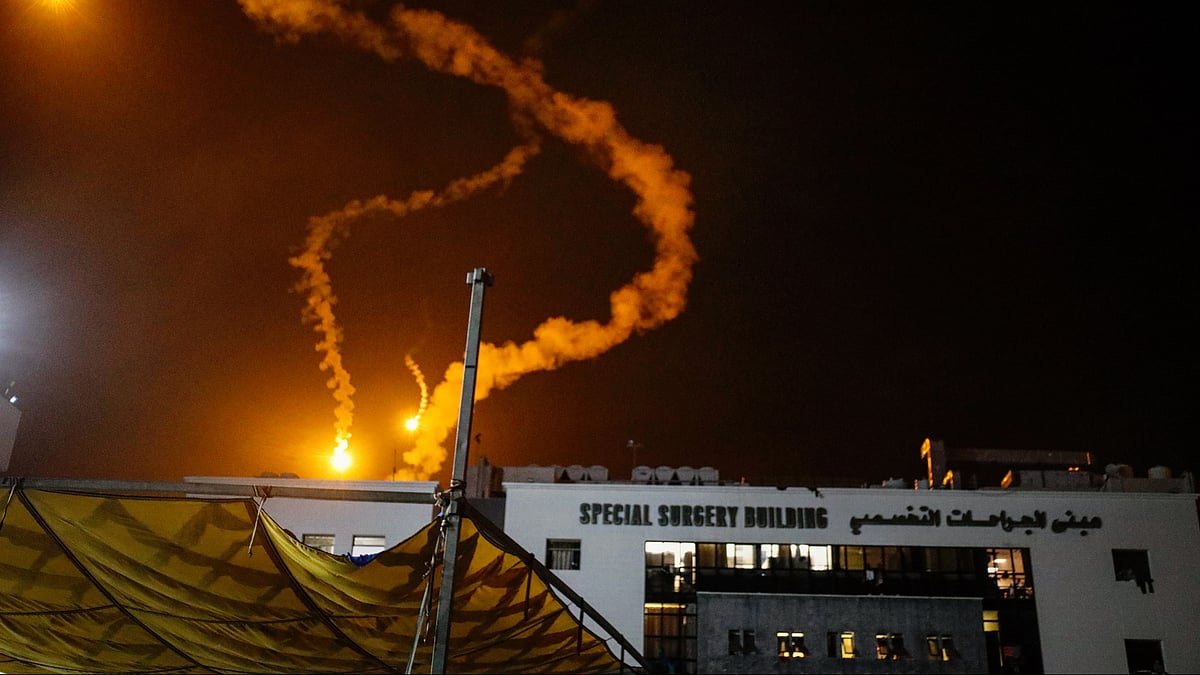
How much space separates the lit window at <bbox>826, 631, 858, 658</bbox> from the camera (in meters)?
35.0

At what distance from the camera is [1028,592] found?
36688 millimetres

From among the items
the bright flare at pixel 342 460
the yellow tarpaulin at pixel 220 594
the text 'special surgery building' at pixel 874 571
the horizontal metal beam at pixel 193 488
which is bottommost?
the yellow tarpaulin at pixel 220 594

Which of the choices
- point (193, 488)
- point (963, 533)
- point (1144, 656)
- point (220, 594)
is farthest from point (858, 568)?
point (193, 488)

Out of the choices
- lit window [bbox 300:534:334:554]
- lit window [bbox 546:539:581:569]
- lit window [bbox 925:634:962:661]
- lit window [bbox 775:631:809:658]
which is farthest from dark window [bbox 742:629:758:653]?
lit window [bbox 300:534:334:554]

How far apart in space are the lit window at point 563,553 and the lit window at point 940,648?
13.5m

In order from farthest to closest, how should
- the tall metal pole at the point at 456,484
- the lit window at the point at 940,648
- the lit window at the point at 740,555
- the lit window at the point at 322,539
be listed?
the lit window at the point at 740,555 < the lit window at the point at 322,539 < the lit window at the point at 940,648 < the tall metal pole at the point at 456,484

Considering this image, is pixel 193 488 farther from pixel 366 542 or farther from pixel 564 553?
pixel 564 553

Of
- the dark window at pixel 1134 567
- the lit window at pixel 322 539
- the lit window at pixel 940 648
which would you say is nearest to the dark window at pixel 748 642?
the lit window at pixel 940 648

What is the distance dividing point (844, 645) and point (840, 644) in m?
0.15

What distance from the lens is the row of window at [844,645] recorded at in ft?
114

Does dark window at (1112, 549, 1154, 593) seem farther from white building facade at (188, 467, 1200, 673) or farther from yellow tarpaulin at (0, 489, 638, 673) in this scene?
yellow tarpaulin at (0, 489, 638, 673)

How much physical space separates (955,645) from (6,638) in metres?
33.0

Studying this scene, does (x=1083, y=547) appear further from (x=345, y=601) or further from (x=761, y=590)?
(x=345, y=601)

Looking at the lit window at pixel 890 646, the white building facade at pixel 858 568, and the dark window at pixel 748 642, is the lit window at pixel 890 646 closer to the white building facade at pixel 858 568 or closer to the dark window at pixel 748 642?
the white building facade at pixel 858 568
